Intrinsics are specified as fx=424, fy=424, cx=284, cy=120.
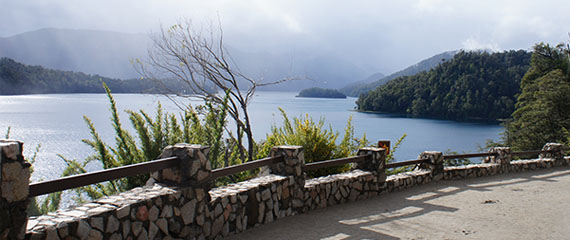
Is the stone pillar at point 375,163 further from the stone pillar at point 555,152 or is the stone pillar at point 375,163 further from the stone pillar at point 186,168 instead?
the stone pillar at point 555,152

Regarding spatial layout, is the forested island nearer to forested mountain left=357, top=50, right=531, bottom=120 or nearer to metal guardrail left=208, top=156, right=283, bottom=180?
forested mountain left=357, top=50, right=531, bottom=120

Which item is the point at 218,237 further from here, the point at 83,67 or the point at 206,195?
the point at 83,67

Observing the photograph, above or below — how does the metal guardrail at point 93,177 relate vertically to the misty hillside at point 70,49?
A: below

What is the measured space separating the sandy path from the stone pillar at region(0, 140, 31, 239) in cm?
232

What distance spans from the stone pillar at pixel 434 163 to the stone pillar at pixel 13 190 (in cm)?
758

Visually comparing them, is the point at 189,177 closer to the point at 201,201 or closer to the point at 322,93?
the point at 201,201

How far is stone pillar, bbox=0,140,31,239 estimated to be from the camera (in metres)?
2.48

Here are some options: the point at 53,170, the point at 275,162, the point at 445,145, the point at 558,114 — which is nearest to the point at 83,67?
the point at 53,170

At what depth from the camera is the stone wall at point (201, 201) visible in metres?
3.11

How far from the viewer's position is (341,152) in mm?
9500

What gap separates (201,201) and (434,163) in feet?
20.1

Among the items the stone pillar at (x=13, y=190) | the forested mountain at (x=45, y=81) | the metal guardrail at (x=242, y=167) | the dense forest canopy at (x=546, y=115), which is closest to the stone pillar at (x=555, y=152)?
the metal guardrail at (x=242, y=167)

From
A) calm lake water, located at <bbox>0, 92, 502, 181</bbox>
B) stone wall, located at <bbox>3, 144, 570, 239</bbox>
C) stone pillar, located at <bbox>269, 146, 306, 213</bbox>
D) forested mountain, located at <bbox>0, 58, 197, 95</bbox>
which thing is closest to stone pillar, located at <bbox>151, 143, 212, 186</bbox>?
stone wall, located at <bbox>3, 144, 570, 239</bbox>

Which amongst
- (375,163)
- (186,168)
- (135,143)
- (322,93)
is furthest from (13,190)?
(322,93)
